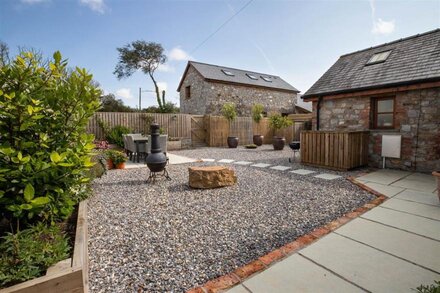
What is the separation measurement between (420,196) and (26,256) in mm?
5427

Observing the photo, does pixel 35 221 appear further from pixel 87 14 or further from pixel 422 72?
pixel 422 72

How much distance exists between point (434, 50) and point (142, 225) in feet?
28.9

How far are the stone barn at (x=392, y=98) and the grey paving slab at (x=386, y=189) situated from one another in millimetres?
2190

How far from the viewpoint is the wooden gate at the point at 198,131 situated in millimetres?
12767

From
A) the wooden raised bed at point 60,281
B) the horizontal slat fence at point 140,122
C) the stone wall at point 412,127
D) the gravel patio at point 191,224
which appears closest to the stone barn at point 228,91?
the horizontal slat fence at point 140,122

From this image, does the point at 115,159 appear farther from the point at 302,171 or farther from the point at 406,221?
the point at 406,221

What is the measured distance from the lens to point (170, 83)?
20.4 m

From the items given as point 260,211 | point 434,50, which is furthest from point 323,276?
point 434,50

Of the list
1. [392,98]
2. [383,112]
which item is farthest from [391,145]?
[392,98]

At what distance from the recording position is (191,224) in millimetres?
2734

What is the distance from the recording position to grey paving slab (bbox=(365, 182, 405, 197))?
388 cm

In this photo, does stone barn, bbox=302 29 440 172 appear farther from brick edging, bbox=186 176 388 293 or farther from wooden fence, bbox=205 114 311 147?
wooden fence, bbox=205 114 311 147

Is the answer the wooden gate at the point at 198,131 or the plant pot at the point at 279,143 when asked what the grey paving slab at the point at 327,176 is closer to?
the plant pot at the point at 279,143

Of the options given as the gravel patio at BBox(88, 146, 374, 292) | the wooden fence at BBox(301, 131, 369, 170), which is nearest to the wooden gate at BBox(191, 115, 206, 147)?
the wooden fence at BBox(301, 131, 369, 170)
